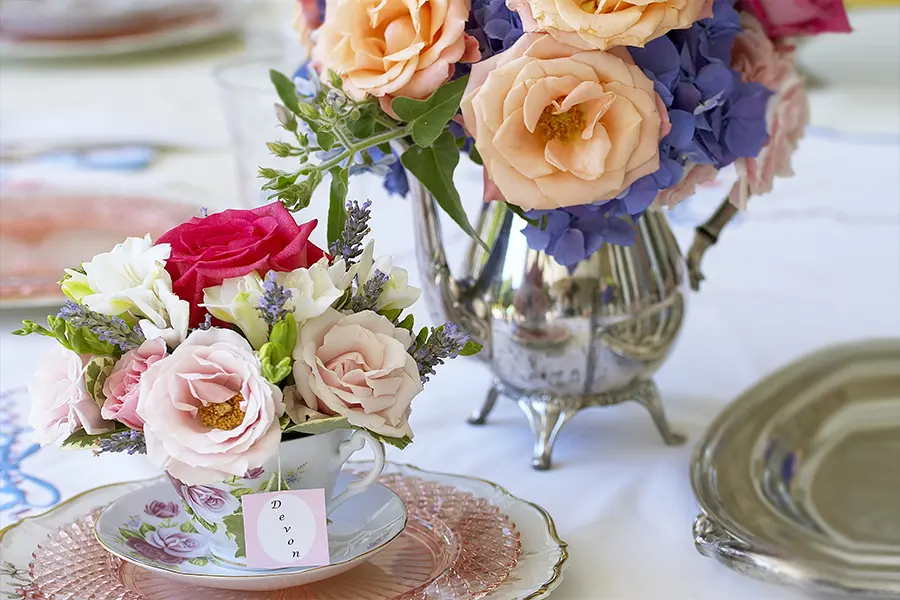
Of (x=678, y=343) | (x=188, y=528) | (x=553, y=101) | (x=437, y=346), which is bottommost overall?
(x=678, y=343)

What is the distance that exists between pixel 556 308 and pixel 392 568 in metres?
0.24

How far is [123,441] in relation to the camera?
0.49m

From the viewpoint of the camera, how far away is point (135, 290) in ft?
1.61

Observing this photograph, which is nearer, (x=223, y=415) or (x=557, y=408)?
(x=223, y=415)

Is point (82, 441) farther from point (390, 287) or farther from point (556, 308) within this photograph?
point (556, 308)

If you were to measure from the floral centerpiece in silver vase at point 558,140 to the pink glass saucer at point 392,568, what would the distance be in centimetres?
17

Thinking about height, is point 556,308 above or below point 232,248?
below

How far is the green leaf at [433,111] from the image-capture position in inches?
24.4

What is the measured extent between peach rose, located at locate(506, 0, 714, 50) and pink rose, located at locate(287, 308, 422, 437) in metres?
0.19

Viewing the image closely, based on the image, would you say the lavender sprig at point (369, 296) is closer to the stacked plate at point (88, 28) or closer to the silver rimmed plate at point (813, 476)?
the silver rimmed plate at point (813, 476)

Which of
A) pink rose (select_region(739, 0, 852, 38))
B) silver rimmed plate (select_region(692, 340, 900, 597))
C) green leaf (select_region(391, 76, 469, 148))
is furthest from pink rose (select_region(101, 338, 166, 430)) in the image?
pink rose (select_region(739, 0, 852, 38))

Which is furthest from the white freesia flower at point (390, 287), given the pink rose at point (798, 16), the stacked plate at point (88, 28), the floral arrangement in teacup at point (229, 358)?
the stacked plate at point (88, 28)

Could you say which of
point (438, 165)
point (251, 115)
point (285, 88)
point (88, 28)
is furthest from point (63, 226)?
point (88, 28)

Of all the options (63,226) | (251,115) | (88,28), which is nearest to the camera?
(251,115)
